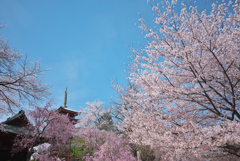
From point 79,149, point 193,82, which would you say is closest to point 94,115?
point 79,149

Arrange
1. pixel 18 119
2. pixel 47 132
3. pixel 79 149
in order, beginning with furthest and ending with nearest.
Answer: pixel 79 149 < pixel 18 119 < pixel 47 132

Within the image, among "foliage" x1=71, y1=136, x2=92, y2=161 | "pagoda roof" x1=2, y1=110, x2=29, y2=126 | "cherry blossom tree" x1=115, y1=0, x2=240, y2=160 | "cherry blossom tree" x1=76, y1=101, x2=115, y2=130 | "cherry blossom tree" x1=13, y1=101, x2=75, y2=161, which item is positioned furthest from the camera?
"cherry blossom tree" x1=76, y1=101, x2=115, y2=130

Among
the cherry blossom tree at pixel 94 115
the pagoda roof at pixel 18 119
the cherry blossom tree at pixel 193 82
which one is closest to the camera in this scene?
the cherry blossom tree at pixel 193 82

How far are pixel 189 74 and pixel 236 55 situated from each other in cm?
144

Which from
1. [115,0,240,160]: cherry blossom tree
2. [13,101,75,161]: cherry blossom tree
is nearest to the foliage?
[13,101,75,161]: cherry blossom tree

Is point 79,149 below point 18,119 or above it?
below

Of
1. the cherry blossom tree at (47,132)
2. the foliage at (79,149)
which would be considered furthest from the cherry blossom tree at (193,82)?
the foliage at (79,149)

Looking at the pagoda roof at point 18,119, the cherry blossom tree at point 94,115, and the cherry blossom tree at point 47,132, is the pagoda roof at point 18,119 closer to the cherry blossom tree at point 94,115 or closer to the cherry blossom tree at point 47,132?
the cherry blossom tree at point 47,132

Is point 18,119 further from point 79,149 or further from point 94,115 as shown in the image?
point 94,115

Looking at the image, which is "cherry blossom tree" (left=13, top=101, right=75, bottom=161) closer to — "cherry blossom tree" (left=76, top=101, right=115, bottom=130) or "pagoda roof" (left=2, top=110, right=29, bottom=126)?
"pagoda roof" (left=2, top=110, right=29, bottom=126)

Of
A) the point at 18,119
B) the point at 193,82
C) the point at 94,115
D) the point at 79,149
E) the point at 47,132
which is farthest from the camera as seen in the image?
the point at 94,115

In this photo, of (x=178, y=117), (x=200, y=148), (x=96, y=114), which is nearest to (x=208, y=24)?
(x=178, y=117)

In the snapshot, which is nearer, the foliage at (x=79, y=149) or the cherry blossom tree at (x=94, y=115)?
the foliage at (x=79, y=149)

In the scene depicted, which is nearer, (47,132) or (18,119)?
(47,132)
